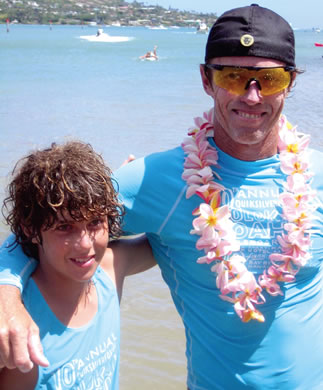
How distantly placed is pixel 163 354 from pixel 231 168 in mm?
2296

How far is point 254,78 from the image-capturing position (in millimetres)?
2334

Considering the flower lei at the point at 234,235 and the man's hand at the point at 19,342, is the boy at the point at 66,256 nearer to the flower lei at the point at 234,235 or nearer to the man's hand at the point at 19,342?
the man's hand at the point at 19,342

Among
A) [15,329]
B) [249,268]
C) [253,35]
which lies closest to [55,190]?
[15,329]

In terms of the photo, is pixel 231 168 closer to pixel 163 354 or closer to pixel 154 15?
pixel 163 354

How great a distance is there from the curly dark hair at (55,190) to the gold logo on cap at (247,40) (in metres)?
0.73

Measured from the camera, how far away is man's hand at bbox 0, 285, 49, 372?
1.69m

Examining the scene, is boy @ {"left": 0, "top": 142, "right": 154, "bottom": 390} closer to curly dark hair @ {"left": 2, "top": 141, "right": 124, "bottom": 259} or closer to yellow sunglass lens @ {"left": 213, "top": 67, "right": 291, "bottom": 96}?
curly dark hair @ {"left": 2, "top": 141, "right": 124, "bottom": 259}

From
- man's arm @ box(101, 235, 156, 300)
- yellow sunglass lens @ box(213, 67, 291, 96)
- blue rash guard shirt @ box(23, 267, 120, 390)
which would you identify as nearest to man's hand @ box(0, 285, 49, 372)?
blue rash guard shirt @ box(23, 267, 120, 390)

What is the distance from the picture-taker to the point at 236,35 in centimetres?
230

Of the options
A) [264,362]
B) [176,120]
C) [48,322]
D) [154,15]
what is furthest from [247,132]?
[154,15]

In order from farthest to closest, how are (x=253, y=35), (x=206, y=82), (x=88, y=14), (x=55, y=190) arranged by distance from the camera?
(x=88, y=14) < (x=206, y=82) < (x=253, y=35) < (x=55, y=190)

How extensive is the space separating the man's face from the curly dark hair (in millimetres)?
565

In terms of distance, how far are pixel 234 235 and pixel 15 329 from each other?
968 mm

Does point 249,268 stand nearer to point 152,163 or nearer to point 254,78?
point 152,163
